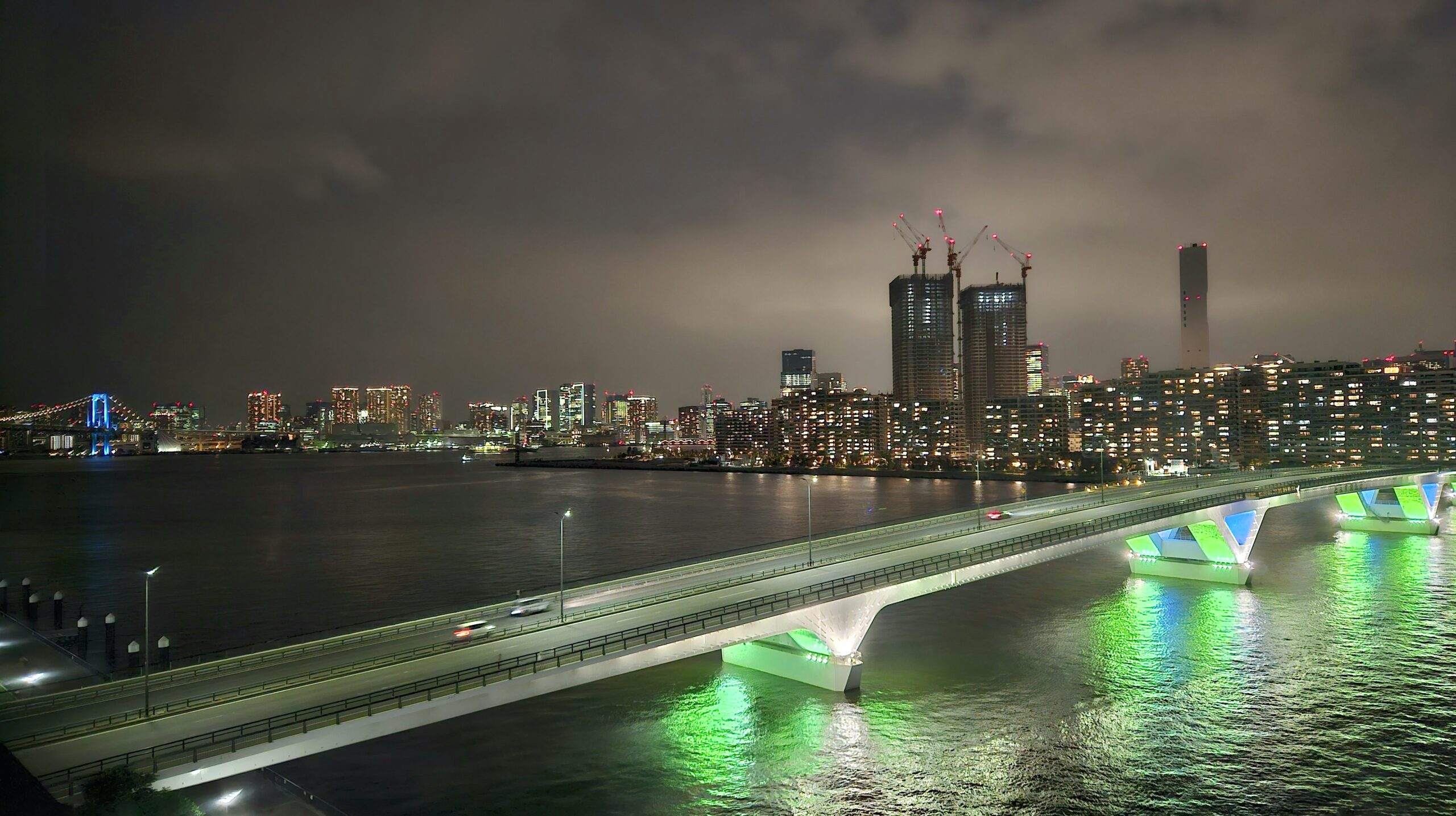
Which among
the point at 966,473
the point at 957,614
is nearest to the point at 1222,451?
the point at 966,473

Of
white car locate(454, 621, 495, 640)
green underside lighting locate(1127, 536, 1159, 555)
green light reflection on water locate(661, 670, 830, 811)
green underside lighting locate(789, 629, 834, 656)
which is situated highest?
white car locate(454, 621, 495, 640)

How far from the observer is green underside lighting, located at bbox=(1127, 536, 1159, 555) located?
55.3 meters

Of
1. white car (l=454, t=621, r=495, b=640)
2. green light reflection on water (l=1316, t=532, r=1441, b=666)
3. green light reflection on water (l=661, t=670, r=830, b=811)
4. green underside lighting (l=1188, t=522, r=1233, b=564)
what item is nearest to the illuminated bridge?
white car (l=454, t=621, r=495, b=640)

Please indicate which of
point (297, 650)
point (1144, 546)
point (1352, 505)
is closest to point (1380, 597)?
point (1144, 546)

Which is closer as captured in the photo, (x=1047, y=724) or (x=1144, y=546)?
(x=1047, y=724)

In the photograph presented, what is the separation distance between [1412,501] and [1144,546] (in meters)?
42.7

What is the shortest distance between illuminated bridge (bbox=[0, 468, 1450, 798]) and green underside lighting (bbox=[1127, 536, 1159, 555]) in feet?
25.7

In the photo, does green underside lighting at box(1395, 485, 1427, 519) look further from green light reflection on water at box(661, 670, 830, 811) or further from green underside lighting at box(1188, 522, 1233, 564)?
green light reflection on water at box(661, 670, 830, 811)

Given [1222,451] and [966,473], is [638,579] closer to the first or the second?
[966,473]

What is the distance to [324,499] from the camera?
394ft

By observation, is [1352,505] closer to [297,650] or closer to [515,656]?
[515,656]

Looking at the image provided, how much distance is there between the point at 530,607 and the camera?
1116 inches

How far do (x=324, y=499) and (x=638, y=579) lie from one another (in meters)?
104

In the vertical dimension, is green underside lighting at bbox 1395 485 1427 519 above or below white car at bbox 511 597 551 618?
below
